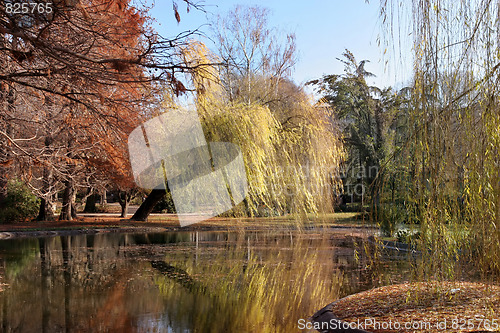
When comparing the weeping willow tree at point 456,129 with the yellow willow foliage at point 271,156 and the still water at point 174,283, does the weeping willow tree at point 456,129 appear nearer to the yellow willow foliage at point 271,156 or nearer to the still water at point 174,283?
the still water at point 174,283

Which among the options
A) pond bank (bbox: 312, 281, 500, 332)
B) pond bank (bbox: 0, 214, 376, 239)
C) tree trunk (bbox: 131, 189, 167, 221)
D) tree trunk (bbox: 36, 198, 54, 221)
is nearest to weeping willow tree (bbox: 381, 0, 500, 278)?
pond bank (bbox: 312, 281, 500, 332)

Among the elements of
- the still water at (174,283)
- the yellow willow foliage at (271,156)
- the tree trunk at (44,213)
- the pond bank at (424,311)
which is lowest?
the still water at (174,283)

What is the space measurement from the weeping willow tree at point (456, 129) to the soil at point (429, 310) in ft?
1.54

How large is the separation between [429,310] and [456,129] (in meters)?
2.13

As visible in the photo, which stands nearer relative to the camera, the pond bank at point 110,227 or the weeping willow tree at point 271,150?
the weeping willow tree at point 271,150

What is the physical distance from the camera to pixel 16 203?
2181 centimetres

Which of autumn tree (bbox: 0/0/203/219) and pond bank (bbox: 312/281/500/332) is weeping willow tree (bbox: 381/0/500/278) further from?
autumn tree (bbox: 0/0/203/219)

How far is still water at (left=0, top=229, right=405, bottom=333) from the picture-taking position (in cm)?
588

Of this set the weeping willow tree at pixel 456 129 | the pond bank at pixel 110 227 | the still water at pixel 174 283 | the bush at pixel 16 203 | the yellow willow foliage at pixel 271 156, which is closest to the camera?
the weeping willow tree at pixel 456 129

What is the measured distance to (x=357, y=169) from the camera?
94.9ft

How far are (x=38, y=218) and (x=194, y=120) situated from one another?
43.0 feet

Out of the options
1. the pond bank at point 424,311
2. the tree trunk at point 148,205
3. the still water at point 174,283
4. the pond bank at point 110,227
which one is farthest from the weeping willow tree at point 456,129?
the tree trunk at point 148,205

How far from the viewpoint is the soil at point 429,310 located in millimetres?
4520

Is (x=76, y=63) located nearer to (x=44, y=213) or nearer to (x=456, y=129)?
(x=456, y=129)
